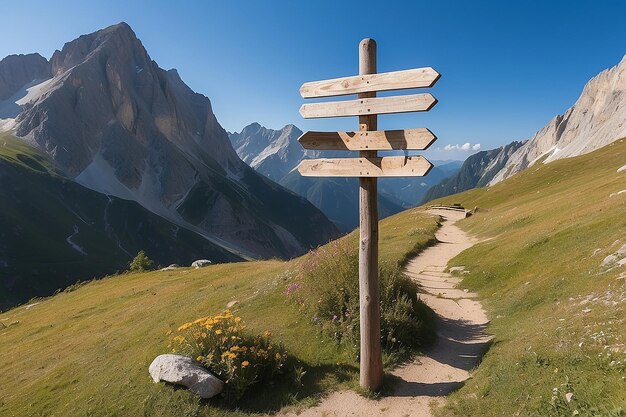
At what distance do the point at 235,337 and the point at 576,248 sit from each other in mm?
17989

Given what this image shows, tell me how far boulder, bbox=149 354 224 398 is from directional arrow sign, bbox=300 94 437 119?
8.66 meters

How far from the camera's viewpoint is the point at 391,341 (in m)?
13.4

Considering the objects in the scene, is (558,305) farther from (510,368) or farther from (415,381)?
(415,381)

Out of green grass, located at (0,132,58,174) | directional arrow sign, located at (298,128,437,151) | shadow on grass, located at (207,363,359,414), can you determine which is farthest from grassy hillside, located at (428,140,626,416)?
green grass, located at (0,132,58,174)

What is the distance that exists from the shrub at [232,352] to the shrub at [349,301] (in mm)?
2459

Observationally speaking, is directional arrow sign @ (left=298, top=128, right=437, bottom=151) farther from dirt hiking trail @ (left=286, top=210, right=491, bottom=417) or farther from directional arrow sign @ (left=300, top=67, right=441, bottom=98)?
dirt hiking trail @ (left=286, top=210, right=491, bottom=417)

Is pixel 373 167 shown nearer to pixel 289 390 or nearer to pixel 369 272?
pixel 369 272

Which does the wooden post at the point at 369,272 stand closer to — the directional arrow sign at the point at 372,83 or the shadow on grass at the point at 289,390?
the directional arrow sign at the point at 372,83

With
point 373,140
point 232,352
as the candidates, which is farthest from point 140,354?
point 373,140

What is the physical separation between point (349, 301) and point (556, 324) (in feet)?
22.4

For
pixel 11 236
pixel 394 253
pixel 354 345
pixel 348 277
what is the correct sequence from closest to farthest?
pixel 354 345 → pixel 348 277 → pixel 394 253 → pixel 11 236

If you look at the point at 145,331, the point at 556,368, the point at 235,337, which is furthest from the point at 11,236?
the point at 556,368

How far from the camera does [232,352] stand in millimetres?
11977

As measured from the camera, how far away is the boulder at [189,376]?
11.3 meters
